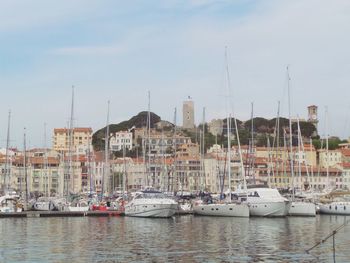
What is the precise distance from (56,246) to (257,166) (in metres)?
104

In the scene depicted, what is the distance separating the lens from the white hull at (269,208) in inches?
2244

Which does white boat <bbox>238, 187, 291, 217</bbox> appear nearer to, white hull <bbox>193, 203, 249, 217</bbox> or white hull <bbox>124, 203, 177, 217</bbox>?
white hull <bbox>193, 203, 249, 217</bbox>

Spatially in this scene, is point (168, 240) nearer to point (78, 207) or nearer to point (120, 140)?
point (78, 207)

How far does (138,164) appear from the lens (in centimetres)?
13200

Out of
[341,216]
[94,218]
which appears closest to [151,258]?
[94,218]

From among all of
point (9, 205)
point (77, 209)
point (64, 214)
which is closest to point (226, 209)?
point (77, 209)

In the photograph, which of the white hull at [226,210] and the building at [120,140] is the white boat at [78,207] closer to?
the white hull at [226,210]

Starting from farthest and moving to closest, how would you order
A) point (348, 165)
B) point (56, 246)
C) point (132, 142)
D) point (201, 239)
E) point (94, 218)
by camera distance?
point (132, 142) → point (348, 165) → point (94, 218) → point (201, 239) → point (56, 246)

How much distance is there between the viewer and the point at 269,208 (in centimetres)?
5700

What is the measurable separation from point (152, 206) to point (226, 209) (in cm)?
638

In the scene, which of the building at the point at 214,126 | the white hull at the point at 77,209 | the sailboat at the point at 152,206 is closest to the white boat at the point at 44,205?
the white hull at the point at 77,209

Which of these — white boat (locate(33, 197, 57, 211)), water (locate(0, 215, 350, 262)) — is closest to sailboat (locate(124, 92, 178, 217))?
water (locate(0, 215, 350, 262))

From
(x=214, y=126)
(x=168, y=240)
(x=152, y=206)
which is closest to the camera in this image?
(x=168, y=240)

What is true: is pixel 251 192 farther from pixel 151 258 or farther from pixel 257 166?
pixel 257 166
